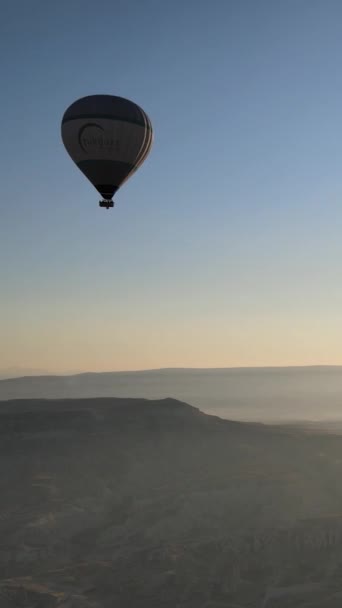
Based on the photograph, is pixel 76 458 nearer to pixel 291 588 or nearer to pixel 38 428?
pixel 38 428

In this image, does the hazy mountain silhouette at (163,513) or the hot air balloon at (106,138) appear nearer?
the hot air balloon at (106,138)

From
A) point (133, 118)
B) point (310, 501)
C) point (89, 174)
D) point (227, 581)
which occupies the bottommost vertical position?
point (227, 581)

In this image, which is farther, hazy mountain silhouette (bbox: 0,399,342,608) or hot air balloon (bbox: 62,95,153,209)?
hazy mountain silhouette (bbox: 0,399,342,608)

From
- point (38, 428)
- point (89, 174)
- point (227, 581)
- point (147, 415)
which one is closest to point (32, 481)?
point (38, 428)

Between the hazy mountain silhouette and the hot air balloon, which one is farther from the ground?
the hot air balloon

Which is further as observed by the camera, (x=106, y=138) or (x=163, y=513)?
(x=163, y=513)
